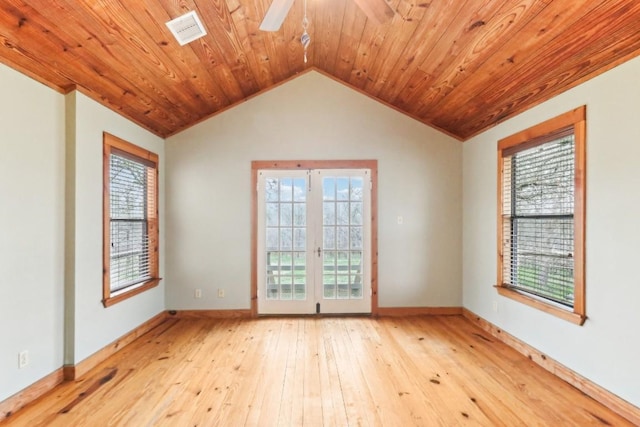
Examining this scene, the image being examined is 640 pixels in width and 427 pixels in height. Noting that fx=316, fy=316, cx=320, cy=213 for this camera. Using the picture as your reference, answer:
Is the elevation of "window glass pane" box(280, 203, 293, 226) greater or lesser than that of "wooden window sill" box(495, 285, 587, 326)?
greater

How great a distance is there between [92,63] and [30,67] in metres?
0.38

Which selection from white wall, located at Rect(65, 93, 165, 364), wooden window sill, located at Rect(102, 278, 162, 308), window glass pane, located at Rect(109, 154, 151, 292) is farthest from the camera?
window glass pane, located at Rect(109, 154, 151, 292)

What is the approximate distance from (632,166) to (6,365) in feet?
14.3

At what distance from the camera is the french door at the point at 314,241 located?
4.23 metres

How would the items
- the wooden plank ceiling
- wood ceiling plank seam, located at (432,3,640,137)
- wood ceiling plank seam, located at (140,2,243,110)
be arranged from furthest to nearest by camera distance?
wood ceiling plank seam, located at (140,2,243,110)
the wooden plank ceiling
wood ceiling plank seam, located at (432,3,640,137)

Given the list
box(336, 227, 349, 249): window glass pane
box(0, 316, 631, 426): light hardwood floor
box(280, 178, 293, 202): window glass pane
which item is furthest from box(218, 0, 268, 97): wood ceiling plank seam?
box(0, 316, 631, 426): light hardwood floor

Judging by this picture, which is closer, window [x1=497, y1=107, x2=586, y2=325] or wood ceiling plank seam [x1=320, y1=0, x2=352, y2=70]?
window [x1=497, y1=107, x2=586, y2=325]

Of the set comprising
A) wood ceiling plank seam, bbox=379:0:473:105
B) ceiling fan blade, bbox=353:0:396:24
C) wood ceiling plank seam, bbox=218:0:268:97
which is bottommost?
ceiling fan blade, bbox=353:0:396:24

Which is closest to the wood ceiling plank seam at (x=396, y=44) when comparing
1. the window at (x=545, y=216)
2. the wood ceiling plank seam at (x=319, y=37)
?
the wood ceiling plank seam at (x=319, y=37)

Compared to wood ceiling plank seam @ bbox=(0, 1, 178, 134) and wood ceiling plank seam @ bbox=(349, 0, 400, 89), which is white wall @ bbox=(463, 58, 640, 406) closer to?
wood ceiling plank seam @ bbox=(349, 0, 400, 89)

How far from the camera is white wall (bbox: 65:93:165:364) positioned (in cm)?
263

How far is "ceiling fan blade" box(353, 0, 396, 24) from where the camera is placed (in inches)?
69.5

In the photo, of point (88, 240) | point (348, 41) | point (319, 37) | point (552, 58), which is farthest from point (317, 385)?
point (319, 37)

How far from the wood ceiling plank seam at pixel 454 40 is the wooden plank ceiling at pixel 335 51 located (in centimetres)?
1
